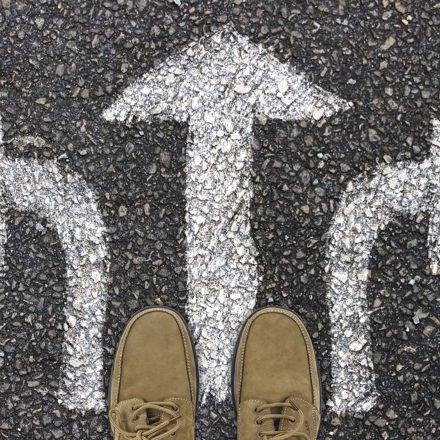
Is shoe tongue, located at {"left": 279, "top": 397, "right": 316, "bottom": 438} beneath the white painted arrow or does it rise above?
beneath

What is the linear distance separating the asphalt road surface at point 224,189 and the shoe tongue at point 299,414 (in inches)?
4.0

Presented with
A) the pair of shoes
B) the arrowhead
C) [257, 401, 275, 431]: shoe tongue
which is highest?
the arrowhead

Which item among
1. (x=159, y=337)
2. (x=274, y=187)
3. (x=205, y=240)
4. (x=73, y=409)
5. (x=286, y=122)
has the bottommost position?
(x=73, y=409)

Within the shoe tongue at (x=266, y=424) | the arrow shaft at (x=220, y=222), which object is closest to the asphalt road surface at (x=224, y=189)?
the arrow shaft at (x=220, y=222)

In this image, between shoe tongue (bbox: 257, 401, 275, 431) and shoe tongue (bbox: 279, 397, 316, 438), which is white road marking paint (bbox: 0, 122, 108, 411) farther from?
shoe tongue (bbox: 279, 397, 316, 438)

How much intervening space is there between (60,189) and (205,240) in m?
0.64

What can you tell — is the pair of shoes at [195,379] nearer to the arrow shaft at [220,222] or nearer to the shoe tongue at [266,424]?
the shoe tongue at [266,424]

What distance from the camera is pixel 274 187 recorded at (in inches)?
91.6

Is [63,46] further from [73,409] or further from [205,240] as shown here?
[73,409]

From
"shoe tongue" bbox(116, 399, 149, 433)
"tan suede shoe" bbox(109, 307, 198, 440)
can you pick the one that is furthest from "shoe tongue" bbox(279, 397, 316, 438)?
"shoe tongue" bbox(116, 399, 149, 433)

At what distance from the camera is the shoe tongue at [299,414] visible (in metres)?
2.31

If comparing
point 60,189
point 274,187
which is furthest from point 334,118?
point 60,189

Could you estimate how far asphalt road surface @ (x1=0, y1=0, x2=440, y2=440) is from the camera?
231cm

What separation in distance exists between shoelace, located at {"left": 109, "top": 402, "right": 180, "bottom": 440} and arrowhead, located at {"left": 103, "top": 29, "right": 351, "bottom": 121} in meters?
1.19
